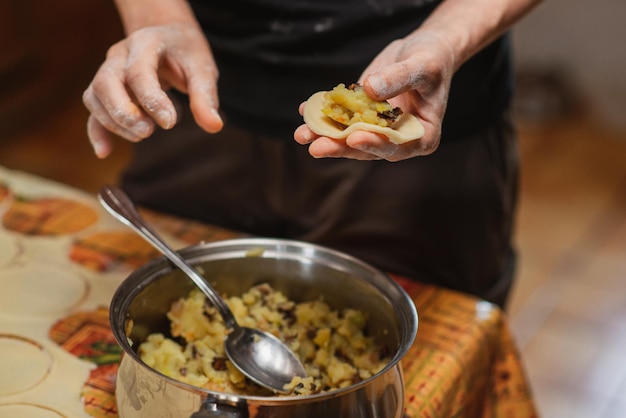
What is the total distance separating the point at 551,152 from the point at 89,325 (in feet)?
8.78

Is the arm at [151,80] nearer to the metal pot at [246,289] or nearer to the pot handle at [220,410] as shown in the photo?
the metal pot at [246,289]

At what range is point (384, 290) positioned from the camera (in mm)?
899

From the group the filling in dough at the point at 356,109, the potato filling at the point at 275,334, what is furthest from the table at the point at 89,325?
the filling in dough at the point at 356,109

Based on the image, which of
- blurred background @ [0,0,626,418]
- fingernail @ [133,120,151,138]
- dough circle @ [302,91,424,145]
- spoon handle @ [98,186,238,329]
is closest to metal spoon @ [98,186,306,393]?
spoon handle @ [98,186,238,329]

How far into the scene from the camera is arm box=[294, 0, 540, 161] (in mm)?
825

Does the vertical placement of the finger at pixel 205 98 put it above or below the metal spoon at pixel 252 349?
above

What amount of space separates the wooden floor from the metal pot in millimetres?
1227

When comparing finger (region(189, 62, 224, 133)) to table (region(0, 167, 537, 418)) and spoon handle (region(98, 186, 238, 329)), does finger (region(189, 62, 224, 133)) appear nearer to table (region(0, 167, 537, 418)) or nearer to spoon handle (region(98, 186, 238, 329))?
spoon handle (region(98, 186, 238, 329))

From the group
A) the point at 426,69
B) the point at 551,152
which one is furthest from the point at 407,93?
the point at 551,152

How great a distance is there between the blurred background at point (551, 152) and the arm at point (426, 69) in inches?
48.8

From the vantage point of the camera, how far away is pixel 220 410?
67 centimetres

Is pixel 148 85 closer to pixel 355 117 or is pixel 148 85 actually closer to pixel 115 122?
pixel 115 122

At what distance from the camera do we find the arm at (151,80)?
2.99 ft

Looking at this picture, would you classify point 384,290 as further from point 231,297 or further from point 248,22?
point 248,22
